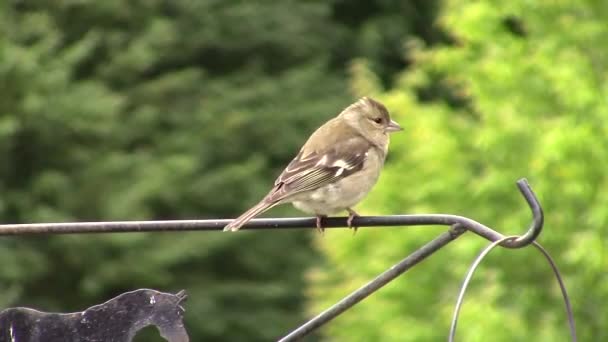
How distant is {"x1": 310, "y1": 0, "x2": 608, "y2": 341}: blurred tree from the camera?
1090 cm

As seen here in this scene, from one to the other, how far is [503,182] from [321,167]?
5817 mm

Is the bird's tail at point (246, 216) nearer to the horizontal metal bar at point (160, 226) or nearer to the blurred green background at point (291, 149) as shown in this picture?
the horizontal metal bar at point (160, 226)

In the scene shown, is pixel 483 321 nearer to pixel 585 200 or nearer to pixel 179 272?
pixel 585 200

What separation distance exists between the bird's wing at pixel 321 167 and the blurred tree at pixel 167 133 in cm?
889

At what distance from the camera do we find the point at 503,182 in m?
11.6

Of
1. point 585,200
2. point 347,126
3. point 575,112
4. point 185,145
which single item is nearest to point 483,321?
point 585,200

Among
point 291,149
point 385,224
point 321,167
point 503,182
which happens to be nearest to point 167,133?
point 291,149

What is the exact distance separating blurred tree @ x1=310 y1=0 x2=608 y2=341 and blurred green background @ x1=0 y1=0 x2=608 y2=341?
25mm

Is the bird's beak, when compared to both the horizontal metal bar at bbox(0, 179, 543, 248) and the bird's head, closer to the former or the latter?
the bird's head

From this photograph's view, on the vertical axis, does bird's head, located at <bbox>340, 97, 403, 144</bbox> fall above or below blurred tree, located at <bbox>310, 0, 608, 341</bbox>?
below

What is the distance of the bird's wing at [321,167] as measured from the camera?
19.0 ft

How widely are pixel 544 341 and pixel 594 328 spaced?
0.67m

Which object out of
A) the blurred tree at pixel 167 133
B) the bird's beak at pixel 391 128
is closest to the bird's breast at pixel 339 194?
the bird's beak at pixel 391 128

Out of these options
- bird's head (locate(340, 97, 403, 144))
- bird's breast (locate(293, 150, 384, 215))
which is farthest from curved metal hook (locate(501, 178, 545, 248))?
bird's head (locate(340, 97, 403, 144))
